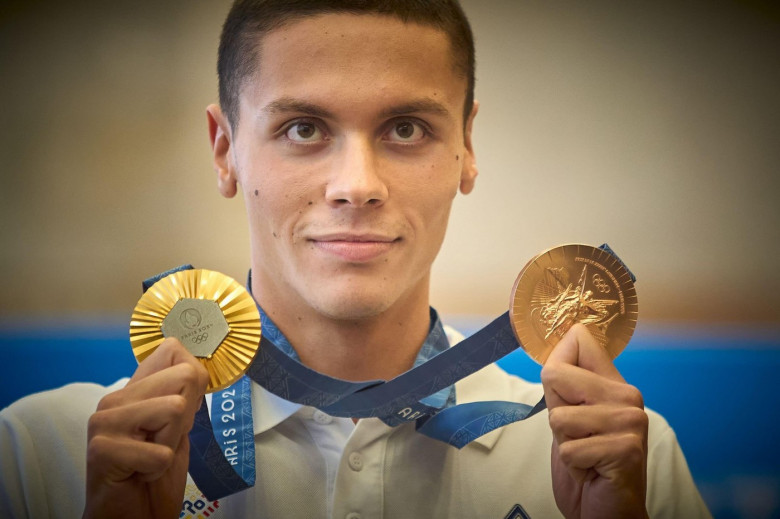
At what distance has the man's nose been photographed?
81.0 inches

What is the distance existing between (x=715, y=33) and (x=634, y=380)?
145cm

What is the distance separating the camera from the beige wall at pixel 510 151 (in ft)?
10.3

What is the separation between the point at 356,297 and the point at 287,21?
29.9 inches

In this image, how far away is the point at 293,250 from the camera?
2201mm

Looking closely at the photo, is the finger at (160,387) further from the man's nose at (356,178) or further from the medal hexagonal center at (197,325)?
the man's nose at (356,178)

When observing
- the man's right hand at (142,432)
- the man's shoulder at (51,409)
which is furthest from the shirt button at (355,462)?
the man's shoulder at (51,409)

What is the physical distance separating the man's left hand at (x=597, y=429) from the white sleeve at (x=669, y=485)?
0.66 meters

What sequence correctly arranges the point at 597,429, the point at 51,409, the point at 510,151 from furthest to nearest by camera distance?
the point at 510,151, the point at 51,409, the point at 597,429

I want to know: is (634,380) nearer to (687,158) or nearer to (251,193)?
(687,158)

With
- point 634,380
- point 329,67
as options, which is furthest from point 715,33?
point 329,67

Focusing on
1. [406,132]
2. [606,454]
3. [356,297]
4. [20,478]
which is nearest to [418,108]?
[406,132]

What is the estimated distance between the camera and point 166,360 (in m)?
1.84

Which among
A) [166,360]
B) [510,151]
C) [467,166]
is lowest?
[166,360]

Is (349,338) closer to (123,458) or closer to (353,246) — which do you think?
(353,246)
